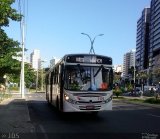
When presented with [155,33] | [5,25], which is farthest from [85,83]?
[155,33]

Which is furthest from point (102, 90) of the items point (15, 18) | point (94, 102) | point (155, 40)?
point (155, 40)

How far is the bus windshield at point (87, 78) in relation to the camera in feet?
69.5

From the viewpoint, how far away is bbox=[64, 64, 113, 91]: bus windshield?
21.2 m

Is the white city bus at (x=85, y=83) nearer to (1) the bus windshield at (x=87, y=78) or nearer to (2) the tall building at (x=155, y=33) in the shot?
(1) the bus windshield at (x=87, y=78)

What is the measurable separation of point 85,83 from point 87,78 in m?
0.26

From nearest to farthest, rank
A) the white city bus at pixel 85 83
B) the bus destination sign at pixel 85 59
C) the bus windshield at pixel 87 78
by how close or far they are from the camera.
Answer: the white city bus at pixel 85 83 < the bus windshield at pixel 87 78 < the bus destination sign at pixel 85 59

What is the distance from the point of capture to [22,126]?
57.1 ft

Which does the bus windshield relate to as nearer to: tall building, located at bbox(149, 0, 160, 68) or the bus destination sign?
the bus destination sign

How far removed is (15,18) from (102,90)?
7976 millimetres

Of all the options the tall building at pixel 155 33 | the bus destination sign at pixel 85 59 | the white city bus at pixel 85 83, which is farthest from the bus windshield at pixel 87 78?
the tall building at pixel 155 33

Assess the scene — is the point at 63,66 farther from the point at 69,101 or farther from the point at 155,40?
the point at 155,40

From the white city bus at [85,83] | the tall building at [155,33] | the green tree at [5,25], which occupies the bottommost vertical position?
the white city bus at [85,83]

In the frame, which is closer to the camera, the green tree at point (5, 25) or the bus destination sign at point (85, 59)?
the bus destination sign at point (85, 59)

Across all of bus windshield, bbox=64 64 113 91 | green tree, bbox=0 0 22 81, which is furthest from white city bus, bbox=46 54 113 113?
green tree, bbox=0 0 22 81
